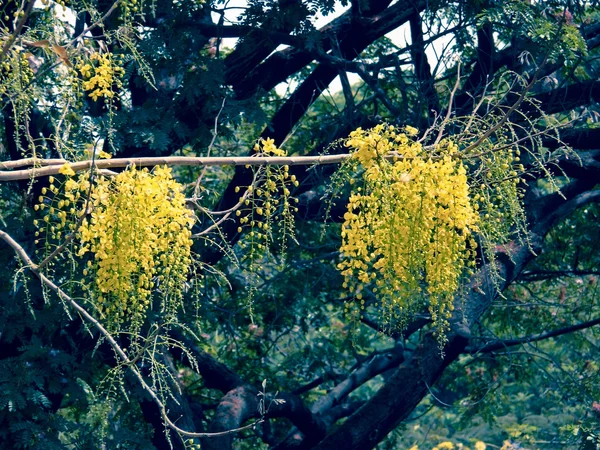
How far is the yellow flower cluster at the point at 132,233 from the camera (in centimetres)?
325

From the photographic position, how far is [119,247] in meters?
3.28

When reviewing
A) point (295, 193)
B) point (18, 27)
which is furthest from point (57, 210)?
point (295, 193)

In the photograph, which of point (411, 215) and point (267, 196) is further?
point (267, 196)

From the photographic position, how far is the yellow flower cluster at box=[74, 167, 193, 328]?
3.25 m

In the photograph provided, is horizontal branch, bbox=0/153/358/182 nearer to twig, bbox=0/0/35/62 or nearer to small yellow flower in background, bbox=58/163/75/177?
small yellow flower in background, bbox=58/163/75/177

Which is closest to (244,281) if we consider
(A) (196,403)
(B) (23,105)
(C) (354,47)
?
(A) (196,403)

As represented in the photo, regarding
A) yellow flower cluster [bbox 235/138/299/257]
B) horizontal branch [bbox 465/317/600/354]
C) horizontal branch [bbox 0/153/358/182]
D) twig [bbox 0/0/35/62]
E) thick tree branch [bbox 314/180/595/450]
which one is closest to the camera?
twig [bbox 0/0/35/62]

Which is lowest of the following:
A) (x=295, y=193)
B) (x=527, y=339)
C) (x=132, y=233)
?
(x=527, y=339)

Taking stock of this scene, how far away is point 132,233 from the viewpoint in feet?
10.6

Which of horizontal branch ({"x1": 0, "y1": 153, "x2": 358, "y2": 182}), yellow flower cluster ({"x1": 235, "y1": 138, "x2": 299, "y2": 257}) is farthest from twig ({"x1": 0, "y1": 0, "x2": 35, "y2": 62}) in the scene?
yellow flower cluster ({"x1": 235, "y1": 138, "x2": 299, "y2": 257})

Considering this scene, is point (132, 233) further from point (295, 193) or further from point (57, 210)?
point (295, 193)

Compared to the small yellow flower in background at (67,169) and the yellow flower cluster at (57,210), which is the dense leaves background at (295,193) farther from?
the small yellow flower in background at (67,169)

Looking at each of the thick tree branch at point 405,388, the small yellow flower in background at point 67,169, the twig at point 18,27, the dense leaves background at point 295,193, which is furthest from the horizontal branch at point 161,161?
the thick tree branch at point 405,388

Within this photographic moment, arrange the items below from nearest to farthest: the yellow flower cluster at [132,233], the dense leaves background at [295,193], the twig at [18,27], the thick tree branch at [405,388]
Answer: the twig at [18,27]
the yellow flower cluster at [132,233]
the dense leaves background at [295,193]
the thick tree branch at [405,388]
